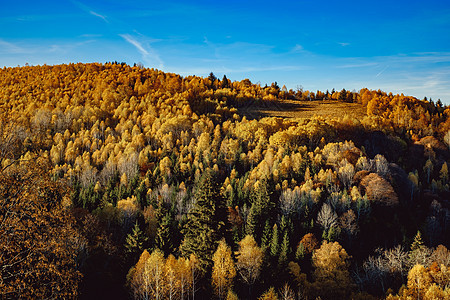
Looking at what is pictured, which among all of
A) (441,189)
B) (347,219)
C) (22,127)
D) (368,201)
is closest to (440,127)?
(441,189)

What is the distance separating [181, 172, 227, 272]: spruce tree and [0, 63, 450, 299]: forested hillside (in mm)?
132

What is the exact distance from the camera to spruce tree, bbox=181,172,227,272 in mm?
29047

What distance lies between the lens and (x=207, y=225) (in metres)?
29.1

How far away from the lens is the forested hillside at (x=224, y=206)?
12.0 metres

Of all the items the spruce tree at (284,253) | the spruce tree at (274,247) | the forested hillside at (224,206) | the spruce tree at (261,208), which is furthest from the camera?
the spruce tree at (261,208)

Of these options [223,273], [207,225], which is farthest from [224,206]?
[223,273]

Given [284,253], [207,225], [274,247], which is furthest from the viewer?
[274,247]

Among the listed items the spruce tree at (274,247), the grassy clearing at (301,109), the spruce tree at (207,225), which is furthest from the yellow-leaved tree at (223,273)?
the grassy clearing at (301,109)

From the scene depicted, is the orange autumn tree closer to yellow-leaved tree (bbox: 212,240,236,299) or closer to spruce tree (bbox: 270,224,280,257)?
yellow-leaved tree (bbox: 212,240,236,299)

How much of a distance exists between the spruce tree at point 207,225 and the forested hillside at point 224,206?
0.43 ft

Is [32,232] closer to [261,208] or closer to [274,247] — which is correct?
[274,247]

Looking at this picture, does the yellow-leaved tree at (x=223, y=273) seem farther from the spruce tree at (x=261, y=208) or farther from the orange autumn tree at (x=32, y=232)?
the orange autumn tree at (x=32, y=232)

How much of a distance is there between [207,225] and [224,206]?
2.56 meters

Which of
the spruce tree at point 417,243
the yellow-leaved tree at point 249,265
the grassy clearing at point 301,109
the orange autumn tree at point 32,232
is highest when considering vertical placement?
the grassy clearing at point 301,109
